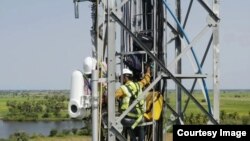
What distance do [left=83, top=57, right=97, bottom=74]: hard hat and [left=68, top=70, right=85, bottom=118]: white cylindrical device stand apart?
0.27 metres

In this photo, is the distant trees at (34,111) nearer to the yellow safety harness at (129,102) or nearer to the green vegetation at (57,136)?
the green vegetation at (57,136)

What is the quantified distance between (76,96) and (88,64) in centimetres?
57

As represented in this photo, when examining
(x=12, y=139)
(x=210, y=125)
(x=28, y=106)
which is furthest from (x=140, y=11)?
(x=28, y=106)

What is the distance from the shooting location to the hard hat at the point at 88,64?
248 inches

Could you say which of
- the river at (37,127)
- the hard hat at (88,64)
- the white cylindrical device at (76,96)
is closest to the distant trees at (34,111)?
the river at (37,127)

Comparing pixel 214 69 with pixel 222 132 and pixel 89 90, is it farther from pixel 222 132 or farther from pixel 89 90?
pixel 89 90

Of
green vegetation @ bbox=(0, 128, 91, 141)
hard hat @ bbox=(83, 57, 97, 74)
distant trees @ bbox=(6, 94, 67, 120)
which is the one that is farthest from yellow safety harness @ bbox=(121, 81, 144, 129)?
distant trees @ bbox=(6, 94, 67, 120)

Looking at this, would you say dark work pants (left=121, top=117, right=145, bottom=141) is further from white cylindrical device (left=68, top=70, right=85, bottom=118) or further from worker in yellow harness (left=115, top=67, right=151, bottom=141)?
white cylindrical device (left=68, top=70, right=85, bottom=118)

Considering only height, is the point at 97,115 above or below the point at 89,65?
below

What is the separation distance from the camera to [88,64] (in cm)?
633

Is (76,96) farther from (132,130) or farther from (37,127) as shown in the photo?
(37,127)

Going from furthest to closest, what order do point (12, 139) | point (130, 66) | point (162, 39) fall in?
point (12, 139)
point (130, 66)
point (162, 39)

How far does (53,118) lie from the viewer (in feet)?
324

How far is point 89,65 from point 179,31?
6.58ft
